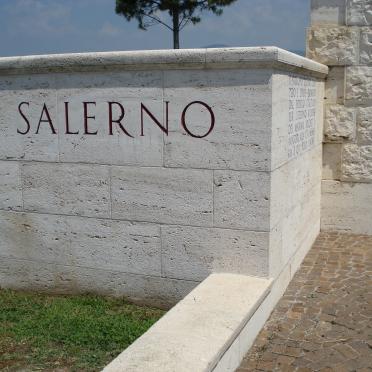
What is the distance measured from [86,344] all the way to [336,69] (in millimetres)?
4178

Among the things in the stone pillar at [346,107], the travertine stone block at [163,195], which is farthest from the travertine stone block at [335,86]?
the travertine stone block at [163,195]

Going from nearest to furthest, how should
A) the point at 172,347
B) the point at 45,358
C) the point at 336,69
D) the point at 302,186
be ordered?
the point at 172,347, the point at 45,358, the point at 302,186, the point at 336,69

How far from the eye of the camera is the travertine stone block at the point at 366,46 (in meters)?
5.83

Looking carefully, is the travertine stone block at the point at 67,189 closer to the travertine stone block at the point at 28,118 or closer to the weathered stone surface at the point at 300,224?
the travertine stone block at the point at 28,118

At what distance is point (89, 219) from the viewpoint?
4.40 m

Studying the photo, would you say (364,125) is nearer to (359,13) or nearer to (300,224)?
(359,13)

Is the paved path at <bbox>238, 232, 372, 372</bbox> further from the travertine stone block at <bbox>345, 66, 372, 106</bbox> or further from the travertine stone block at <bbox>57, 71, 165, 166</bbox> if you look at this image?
the travertine stone block at <bbox>345, 66, 372, 106</bbox>

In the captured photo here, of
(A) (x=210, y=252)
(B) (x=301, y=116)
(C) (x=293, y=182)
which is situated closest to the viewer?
(A) (x=210, y=252)

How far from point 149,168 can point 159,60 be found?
824 mm

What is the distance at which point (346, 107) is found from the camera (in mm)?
6016

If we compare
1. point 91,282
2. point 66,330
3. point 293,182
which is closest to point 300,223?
point 293,182

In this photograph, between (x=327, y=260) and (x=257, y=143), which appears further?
(x=327, y=260)

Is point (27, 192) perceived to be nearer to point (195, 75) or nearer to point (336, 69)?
point (195, 75)

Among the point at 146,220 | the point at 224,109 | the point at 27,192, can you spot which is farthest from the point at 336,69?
the point at 27,192
